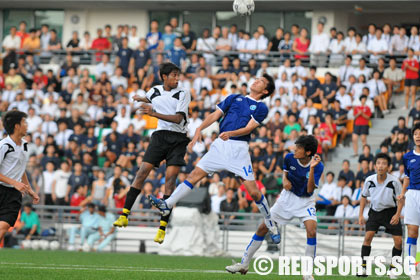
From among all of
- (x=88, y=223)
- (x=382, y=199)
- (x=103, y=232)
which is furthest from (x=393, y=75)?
(x=382, y=199)

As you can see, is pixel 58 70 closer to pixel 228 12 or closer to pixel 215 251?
pixel 228 12

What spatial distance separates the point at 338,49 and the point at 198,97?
469 cm

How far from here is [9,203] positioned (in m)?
11.5

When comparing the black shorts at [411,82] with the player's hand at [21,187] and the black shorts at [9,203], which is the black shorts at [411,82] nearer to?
the black shorts at [9,203]

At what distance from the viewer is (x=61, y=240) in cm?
2242

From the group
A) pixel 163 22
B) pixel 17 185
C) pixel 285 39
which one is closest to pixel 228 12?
pixel 163 22

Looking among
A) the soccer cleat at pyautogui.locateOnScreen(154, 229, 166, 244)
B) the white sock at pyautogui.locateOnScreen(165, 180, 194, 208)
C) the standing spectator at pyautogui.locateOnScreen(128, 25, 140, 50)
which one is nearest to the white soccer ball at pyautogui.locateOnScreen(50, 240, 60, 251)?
the standing spectator at pyautogui.locateOnScreen(128, 25, 140, 50)

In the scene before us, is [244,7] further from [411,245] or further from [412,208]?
[411,245]

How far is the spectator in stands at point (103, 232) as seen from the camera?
21781 millimetres

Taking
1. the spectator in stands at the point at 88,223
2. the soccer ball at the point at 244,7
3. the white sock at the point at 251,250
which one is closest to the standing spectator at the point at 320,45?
the spectator in stands at the point at 88,223

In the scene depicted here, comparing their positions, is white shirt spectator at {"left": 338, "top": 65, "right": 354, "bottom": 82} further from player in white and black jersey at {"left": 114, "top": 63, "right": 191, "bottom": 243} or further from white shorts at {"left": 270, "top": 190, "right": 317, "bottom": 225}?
white shorts at {"left": 270, "top": 190, "right": 317, "bottom": 225}

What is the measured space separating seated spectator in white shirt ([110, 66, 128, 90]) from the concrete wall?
5.21 m

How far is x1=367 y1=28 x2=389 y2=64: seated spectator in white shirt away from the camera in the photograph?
2625 centimetres

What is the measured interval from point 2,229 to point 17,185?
2.05 feet
